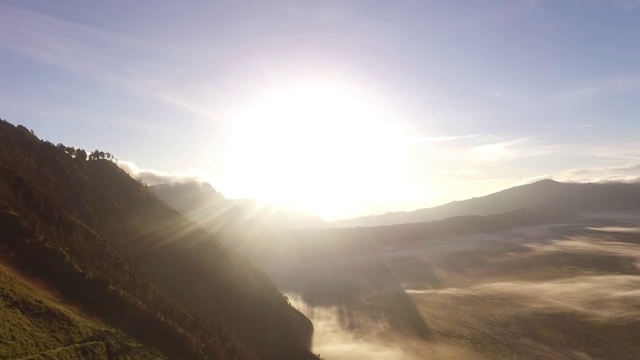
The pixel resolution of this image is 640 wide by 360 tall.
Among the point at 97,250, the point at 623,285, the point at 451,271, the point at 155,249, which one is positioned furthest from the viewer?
the point at 451,271

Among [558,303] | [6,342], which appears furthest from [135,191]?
[558,303]

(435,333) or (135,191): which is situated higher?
(135,191)

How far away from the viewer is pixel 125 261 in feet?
63.6

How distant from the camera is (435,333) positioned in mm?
41156

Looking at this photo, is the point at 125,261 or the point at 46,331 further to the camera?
the point at 125,261

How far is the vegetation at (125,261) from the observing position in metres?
14.2

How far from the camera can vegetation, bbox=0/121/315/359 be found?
46.6ft

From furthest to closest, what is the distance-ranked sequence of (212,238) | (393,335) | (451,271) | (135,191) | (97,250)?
(451,271)
(393,335)
(212,238)
(135,191)
(97,250)

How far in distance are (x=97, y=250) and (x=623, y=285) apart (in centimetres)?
6616

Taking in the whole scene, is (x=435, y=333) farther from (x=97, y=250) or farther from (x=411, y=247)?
(x=411, y=247)

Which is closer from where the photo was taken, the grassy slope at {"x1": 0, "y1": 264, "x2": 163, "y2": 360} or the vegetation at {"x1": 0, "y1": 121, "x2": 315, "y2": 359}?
the grassy slope at {"x1": 0, "y1": 264, "x2": 163, "y2": 360}

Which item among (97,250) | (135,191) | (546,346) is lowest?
(546,346)

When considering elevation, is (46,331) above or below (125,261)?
below

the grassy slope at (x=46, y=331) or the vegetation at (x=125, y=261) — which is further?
the vegetation at (x=125, y=261)
